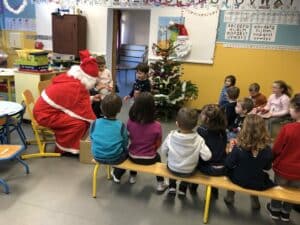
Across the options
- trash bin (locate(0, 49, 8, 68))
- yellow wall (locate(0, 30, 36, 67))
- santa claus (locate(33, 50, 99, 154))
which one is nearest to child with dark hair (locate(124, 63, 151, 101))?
santa claus (locate(33, 50, 99, 154))

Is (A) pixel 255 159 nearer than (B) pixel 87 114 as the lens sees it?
Yes

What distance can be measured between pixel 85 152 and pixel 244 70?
130 inches

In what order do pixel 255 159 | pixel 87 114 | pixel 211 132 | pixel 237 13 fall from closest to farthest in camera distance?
pixel 255 159
pixel 211 132
pixel 87 114
pixel 237 13

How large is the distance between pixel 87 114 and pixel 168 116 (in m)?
1.97

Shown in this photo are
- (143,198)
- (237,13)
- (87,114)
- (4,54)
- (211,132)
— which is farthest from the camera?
(4,54)

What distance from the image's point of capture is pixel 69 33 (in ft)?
18.2

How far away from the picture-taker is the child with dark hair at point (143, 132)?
228cm

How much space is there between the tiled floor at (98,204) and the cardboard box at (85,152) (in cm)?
20

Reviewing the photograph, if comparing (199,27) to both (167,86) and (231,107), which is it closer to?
(167,86)

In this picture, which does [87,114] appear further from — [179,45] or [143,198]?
[179,45]

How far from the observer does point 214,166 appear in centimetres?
220

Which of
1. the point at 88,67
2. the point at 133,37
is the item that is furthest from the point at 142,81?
the point at 133,37

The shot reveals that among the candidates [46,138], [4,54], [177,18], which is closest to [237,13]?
[177,18]

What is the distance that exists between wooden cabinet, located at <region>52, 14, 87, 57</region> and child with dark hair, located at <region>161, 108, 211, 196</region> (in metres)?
4.11
